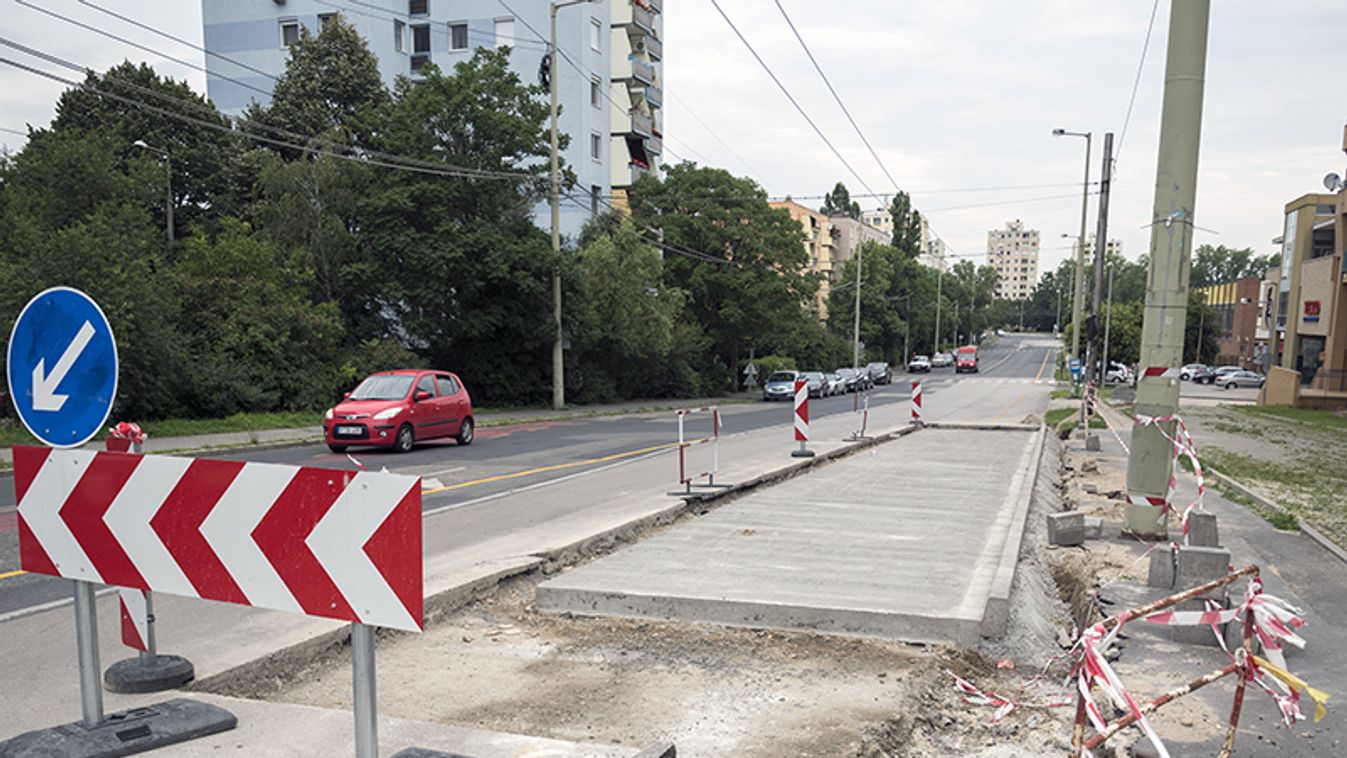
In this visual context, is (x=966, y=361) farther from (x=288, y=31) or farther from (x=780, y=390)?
(x=288, y=31)

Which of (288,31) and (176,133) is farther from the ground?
(288,31)

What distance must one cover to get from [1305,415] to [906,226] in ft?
264

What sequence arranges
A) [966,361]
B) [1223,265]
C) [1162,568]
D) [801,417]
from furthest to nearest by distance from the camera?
[1223,265], [966,361], [801,417], [1162,568]

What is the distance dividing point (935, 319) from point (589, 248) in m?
76.2

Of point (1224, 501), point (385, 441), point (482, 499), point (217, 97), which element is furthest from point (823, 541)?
point (217, 97)

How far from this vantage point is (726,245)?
45750mm

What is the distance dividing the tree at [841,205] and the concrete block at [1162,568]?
107 m

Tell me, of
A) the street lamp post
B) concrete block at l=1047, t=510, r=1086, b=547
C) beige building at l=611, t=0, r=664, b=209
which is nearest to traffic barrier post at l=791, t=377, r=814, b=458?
concrete block at l=1047, t=510, r=1086, b=547

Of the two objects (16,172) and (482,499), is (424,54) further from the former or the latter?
(482,499)

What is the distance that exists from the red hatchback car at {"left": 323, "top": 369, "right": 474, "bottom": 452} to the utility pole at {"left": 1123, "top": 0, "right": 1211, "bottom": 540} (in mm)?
12517

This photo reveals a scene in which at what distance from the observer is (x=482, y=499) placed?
1135 centimetres

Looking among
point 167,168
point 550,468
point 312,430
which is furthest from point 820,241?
point 550,468

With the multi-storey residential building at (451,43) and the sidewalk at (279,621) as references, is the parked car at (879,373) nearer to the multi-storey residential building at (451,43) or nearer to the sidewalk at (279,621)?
the multi-storey residential building at (451,43)

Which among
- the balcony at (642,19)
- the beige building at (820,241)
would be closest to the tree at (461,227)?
the balcony at (642,19)
